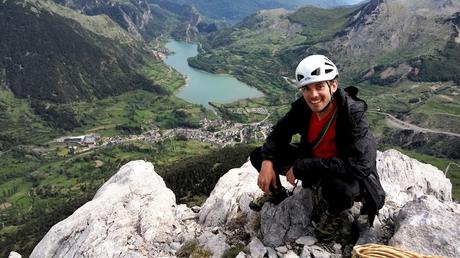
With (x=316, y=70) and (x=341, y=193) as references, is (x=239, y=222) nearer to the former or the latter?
(x=341, y=193)

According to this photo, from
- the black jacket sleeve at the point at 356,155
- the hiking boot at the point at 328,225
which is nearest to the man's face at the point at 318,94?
the black jacket sleeve at the point at 356,155

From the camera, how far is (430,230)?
13.1 metres

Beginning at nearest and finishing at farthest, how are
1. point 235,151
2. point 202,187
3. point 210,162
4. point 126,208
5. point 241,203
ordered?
point 241,203
point 126,208
point 202,187
point 210,162
point 235,151

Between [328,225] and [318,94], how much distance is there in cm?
457

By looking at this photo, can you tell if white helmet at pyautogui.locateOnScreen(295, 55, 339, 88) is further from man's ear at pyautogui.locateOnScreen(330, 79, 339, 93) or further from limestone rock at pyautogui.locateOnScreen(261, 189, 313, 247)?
limestone rock at pyautogui.locateOnScreen(261, 189, 313, 247)

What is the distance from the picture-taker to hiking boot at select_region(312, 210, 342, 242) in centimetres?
1424

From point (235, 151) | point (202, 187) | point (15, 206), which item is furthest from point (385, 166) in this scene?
point (15, 206)

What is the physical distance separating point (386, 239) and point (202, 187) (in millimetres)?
102472

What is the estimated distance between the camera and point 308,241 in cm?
1490

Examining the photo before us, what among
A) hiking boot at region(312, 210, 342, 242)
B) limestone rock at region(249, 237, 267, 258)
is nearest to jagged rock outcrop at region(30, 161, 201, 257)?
limestone rock at region(249, 237, 267, 258)

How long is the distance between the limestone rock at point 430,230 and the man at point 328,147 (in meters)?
1.15

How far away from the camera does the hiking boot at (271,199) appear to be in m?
16.8

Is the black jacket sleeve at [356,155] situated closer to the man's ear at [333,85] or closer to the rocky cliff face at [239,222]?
the man's ear at [333,85]

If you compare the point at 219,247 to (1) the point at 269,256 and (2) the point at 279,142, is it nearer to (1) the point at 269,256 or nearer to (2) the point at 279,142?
(1) the point at 269,256
